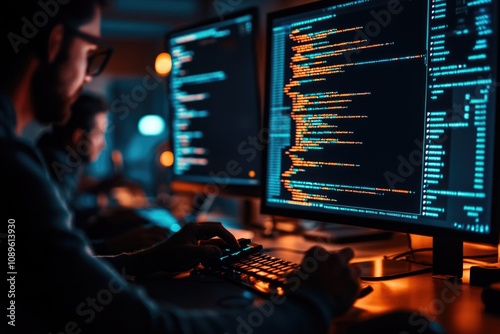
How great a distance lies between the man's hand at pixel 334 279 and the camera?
70cm

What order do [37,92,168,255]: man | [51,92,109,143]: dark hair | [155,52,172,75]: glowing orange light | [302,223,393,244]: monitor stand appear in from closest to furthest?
[302,223,393,244]: monitor stand < [155,52,172,75]: glowing orange light < [37,92,168,255]: man < [51,92,109,143]: dark hair

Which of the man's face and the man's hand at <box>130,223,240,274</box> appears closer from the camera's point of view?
the man's face

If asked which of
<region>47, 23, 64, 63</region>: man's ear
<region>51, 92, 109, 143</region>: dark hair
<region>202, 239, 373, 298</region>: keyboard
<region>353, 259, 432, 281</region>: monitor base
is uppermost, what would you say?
<region>47, 23, 64, 63</region>: man's ear

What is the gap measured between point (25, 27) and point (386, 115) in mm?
672

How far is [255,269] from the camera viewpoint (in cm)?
92

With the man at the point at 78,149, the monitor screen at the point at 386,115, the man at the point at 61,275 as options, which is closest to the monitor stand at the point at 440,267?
the monitor screen at the point at 386,115

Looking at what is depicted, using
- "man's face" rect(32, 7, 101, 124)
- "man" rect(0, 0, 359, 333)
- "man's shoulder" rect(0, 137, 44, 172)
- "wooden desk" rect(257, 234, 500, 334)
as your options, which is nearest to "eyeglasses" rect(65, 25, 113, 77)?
"man's face" rect(32, 7, 101, 124)

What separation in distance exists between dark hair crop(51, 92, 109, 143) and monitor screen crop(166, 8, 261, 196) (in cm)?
112

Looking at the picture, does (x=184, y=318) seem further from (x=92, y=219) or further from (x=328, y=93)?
(x=92, y=219)

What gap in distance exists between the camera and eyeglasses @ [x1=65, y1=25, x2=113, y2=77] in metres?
0.93

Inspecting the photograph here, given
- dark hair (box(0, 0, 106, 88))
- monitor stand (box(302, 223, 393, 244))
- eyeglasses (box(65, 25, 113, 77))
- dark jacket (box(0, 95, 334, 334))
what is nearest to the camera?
dark jacket (box(0, 95, 334, 334))

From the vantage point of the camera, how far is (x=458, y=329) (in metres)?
0.68

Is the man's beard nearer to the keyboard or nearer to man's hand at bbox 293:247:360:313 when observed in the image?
the keyboard

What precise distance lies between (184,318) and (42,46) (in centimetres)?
51
